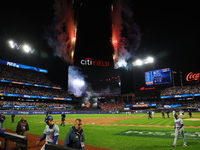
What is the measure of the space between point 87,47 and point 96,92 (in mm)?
32566

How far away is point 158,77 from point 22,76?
6769 centimetres

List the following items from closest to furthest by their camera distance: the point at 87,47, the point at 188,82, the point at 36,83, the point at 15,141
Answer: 1. the point at 15,141
2. the point at 188,82
3. the point at 36,83
4. the point at 87,47

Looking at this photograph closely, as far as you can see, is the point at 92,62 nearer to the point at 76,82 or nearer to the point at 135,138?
the point at 76,82

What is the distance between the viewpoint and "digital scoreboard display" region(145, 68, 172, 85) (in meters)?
75.2

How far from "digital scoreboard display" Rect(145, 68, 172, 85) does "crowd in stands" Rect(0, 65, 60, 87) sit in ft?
175

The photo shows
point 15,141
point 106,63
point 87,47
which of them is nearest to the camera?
point 15,141

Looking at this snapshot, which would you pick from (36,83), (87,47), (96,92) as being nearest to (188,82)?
(96,92)

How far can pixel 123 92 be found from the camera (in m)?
99.7

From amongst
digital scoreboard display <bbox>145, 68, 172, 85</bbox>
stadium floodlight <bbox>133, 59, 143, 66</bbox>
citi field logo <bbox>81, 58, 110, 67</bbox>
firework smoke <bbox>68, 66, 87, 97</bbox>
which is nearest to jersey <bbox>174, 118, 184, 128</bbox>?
digital scoreboard display <bbox>145, 68, 172, 85</bbox>

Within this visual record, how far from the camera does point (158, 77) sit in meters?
78.6

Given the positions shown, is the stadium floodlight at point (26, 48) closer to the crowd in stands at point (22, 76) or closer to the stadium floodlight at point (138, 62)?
the crowd in stands at point (22, 76)

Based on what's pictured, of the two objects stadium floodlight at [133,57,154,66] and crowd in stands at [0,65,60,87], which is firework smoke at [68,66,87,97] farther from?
stadium floodlight at [133,57,154,66]

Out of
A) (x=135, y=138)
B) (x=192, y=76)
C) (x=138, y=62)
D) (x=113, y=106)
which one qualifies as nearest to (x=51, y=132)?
(x=135, y=138)

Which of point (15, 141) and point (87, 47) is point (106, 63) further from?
point (15, 141)
